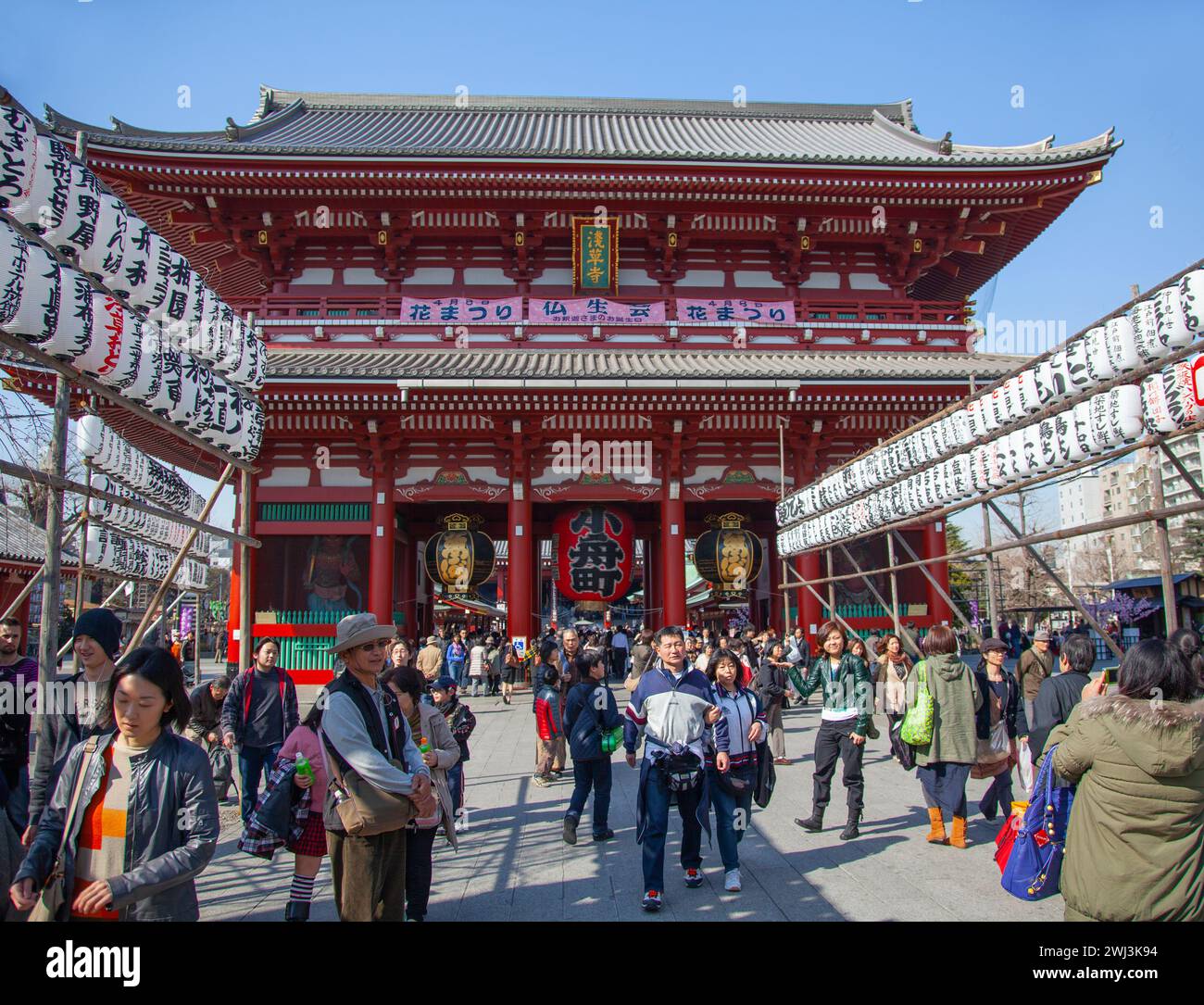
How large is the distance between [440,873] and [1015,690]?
4748mm

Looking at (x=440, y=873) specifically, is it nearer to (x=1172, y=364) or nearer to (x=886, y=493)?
(x=1172, y=364)

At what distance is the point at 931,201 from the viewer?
49.0ft

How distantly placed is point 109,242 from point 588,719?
188 inches

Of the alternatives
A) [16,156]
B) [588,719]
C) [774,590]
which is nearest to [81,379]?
[16,156]

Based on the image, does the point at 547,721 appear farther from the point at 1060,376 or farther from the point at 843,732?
the point at 1060,376

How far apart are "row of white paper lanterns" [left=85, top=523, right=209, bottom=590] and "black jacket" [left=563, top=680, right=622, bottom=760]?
16.7 ft

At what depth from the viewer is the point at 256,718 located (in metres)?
6.08

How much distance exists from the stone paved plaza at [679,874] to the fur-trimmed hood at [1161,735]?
2018mm

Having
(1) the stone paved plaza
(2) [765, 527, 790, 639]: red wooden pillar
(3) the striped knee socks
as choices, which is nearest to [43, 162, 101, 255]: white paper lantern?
(3) the striped knee socks

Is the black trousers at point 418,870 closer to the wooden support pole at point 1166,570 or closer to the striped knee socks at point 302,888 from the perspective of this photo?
the striped knee socks at point 302,888

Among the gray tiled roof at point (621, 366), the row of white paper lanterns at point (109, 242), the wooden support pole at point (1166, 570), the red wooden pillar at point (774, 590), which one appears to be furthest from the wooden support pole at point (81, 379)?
the red wooden pillar at point (774, 590)

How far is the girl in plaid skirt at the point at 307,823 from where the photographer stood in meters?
4.06

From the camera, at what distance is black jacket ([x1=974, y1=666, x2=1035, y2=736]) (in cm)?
586

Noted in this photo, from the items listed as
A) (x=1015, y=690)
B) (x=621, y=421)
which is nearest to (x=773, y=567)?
(x=621, y=421)
